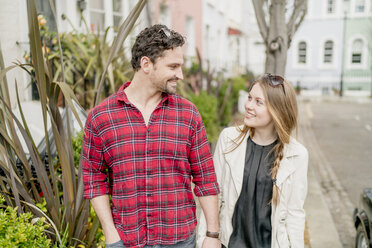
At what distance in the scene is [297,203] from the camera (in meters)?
2.14

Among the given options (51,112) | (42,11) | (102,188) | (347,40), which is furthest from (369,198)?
(347,40)

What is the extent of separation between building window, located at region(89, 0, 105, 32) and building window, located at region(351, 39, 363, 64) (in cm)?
2385

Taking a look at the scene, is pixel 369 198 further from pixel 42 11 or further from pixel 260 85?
pixel 42 11

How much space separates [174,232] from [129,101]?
27.8 inches

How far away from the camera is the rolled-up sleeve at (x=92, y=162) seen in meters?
1.93

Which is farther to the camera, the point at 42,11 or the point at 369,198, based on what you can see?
the point at 42,11

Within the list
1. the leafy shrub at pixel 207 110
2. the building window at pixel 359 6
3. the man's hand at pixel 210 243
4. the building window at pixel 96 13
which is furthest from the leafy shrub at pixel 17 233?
the building window at pixel 359 6

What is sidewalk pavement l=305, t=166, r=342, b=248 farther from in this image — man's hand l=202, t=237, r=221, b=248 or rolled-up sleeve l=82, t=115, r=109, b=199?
A: rolled-up sleeve l=82, t=115, r=109, b=199

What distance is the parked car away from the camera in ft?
11.1

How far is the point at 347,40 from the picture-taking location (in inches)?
1079

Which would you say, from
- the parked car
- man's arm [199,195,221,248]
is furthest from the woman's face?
the parked car

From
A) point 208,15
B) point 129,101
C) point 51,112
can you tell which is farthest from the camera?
point 208,15

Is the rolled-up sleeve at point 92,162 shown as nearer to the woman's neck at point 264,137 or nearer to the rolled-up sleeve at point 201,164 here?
the rolled-up sleeve at point 201,164

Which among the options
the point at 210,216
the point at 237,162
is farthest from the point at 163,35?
the point at 210,216
